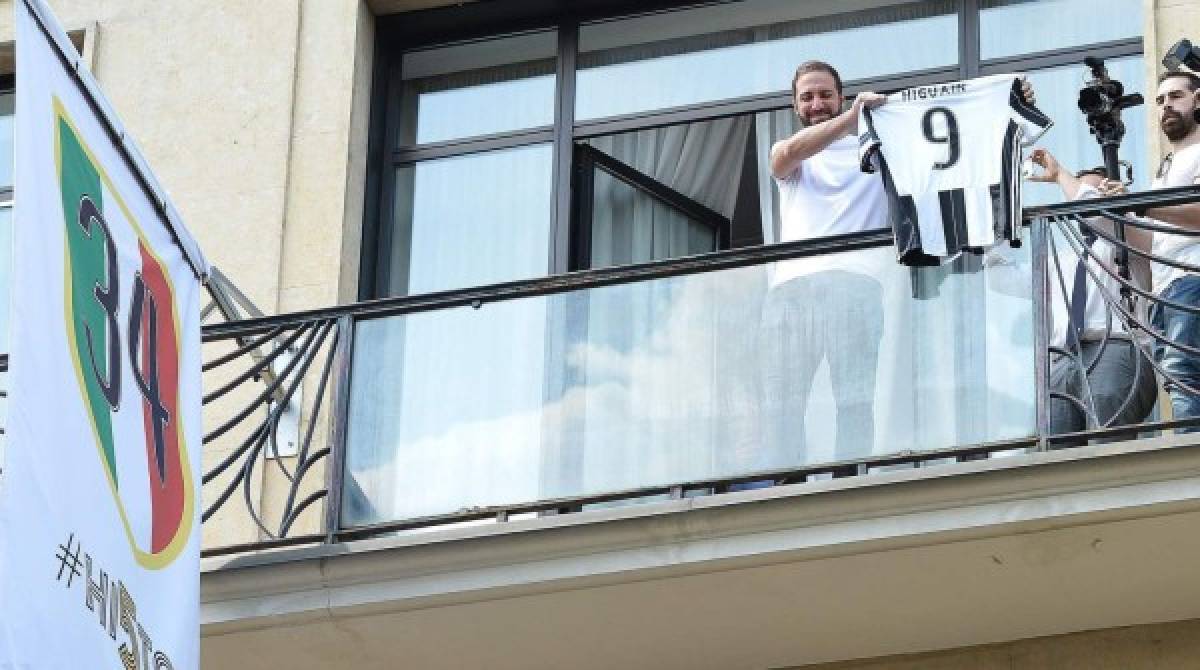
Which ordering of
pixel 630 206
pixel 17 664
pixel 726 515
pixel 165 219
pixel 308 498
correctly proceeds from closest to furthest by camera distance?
pixel 17 664
pixel 165 219
pixel 726 515
pixel 308 498
pixel 630 206

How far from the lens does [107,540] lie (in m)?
9.35

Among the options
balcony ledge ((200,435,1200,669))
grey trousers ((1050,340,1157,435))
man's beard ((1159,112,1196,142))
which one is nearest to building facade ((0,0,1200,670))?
balcony ledge ((200,435,1200,669))

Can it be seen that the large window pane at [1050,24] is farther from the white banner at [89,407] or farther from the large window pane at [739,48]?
the white banner at [89,407]

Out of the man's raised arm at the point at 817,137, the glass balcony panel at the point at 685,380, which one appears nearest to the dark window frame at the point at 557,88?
the glass balcony panel at the point at 685,380

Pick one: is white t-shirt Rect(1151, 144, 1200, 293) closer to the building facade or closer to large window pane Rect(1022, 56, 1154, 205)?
the building facade

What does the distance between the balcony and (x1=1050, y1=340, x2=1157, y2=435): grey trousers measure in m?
0.06

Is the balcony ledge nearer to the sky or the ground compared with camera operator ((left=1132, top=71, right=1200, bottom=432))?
nearer to the ground

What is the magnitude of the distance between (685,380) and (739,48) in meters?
3.17

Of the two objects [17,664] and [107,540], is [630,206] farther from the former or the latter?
[17,664]

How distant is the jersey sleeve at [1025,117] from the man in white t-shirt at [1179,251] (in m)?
0.52

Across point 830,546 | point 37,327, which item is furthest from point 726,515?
point 37,327

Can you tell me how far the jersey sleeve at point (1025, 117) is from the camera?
11.7 meters

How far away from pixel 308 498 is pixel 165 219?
1.95 metres

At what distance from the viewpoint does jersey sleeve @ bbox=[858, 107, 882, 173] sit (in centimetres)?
1180
